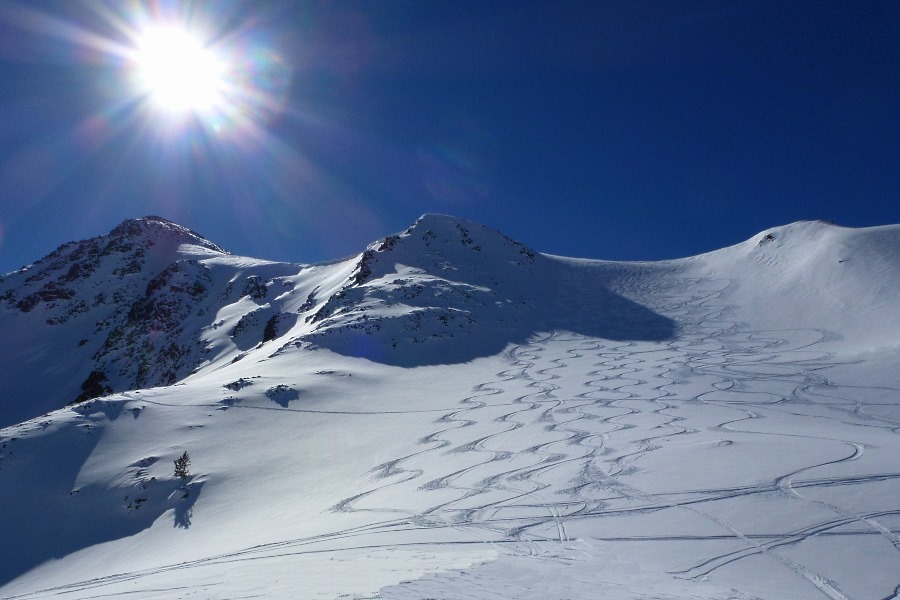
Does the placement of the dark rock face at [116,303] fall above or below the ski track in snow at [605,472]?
above

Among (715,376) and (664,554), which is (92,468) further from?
(715,376)

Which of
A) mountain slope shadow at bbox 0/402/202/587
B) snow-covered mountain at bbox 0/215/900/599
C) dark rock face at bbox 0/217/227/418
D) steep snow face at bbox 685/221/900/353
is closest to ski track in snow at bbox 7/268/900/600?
snow-covered mountain at bbox 0/215/900/599

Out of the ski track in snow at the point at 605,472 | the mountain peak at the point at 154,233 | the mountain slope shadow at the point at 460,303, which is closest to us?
the ski track in snow at the point at 605,472

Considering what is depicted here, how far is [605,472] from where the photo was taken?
13758mm

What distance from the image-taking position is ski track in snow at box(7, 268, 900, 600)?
9.20 meters

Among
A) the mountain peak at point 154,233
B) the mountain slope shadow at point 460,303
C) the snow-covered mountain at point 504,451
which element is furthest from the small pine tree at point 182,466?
the mountain peak at point 154,233

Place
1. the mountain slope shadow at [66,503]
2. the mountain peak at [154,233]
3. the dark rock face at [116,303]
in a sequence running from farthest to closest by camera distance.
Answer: the mountain peak at [154,233] < the dark rock face at [116,303] < the mountain slope shadow at [66,503]

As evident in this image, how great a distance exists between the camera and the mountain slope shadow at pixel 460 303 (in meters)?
38.7

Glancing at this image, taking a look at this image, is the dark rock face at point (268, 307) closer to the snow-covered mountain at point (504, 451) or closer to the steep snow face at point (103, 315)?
the steep snow face at point (103, 315)

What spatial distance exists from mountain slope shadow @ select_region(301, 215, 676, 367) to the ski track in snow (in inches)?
378

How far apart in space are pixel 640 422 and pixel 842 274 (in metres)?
36.8

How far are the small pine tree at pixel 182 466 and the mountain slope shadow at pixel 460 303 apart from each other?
16159mm

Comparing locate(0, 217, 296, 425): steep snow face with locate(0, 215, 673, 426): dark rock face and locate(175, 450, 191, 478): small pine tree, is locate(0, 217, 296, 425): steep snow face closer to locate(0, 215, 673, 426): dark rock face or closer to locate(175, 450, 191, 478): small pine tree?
locate(0, 215, 673, 426): dark rock face

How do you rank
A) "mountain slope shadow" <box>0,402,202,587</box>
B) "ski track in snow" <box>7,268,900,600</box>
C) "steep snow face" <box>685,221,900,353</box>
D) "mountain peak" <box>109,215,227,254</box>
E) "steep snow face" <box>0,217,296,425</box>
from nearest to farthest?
"ski track in snow" <box>7,268,900,600</box> → "mountain slope shadow" <box>0,402,202,587</box> → "steep snow face" <box>685,221,900,353</box> → "steep snow face" <box>0,217,296,425</box> → "mountain peak" <box>109,215,227,254</box>
